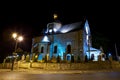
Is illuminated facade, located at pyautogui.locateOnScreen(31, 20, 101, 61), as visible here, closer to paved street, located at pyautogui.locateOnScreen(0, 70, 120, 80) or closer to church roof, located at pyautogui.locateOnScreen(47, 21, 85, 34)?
church roof, located at pyautogui.locateOnScreen(47, 21, 85, 34)

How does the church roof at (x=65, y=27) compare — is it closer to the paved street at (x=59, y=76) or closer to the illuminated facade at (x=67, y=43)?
the illuminated facade at (x=67, y=43)

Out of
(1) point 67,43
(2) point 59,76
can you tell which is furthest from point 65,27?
(2) point 59,76

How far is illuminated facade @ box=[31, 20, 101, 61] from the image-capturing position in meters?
37.2

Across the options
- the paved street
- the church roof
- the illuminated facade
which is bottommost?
the paved street

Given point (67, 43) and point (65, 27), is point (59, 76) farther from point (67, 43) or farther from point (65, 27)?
point (65, 27)

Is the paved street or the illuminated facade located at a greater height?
the illuminated facade

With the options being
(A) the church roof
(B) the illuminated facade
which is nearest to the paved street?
(B) the illuminated facade

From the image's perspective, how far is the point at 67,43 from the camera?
1566 inches

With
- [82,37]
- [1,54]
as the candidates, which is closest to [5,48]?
[1,54]

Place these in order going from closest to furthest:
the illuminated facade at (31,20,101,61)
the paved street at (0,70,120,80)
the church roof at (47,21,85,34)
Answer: the paved street at (0,70,120,80) < the illuminated facade at (31,20,101,61) < the church roof at (47,21,85,34)

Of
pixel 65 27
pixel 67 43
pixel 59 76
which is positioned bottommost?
pixel 59 76

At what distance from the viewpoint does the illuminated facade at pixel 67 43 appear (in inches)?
1464

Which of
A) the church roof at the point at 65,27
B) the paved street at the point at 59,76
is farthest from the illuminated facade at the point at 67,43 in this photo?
the paved street at the point at 59,76

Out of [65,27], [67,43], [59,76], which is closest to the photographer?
[59,76]
